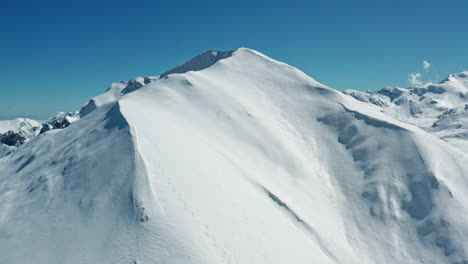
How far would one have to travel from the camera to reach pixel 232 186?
28.4 meters

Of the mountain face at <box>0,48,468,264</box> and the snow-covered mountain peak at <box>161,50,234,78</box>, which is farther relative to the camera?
the snow-covered mountain peak at <box>161,50,234,78</box>

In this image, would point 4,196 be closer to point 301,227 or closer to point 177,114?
point 177,114

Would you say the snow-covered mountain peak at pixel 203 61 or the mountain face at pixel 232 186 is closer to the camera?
the mountain face at pixel 232 186

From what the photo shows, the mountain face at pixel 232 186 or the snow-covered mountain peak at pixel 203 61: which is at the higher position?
the snow-covered mountain peak at pixel 203 61

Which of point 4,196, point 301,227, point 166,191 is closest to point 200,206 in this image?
point 166,191

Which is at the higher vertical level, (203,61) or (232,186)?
(203,61)

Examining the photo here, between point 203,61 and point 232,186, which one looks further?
point 203,61

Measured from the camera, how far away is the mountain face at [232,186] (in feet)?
67.1

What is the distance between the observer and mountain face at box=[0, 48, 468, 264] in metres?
20.5

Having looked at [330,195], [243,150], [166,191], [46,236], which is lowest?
[46,236]

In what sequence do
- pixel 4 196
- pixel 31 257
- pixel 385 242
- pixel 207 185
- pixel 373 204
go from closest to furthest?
1. pixel 31 257
2. pixel 207 185
3. pixel 4 196
4. pixel 385 242
5. pixel 373 204

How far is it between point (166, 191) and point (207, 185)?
4205 millimetres

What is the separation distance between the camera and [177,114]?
44.9m

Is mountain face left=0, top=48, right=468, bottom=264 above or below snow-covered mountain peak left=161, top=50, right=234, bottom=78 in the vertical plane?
below
